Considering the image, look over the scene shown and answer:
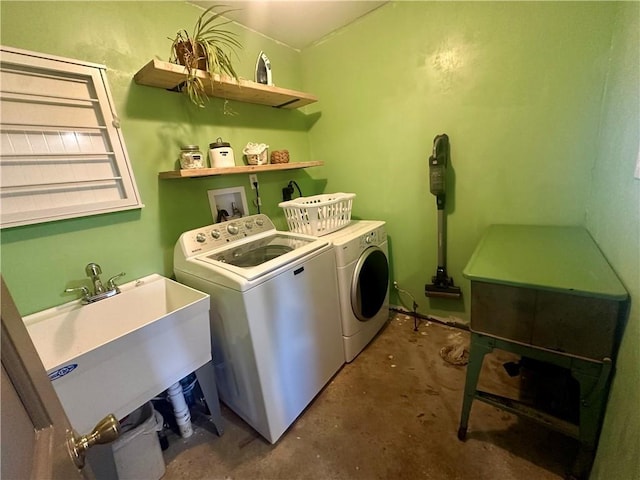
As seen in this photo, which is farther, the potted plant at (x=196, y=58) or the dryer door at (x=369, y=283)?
the dryer door at (x=369, y=283)

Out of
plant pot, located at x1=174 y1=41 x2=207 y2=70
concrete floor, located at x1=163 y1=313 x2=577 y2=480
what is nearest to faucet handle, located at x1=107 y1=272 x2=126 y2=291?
concrete floor, located at x1=163 y1=313 x2=577 y2=480

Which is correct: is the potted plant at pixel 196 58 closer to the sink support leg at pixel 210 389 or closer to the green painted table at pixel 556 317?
the sink support leg at pixel 210 389

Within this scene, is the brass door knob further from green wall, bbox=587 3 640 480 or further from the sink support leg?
green wall, bbox=587 3 640 480

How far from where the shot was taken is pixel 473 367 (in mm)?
1155

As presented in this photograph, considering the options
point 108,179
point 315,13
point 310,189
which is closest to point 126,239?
point 108,179

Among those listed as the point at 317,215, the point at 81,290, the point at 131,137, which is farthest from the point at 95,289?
the point at 317,215

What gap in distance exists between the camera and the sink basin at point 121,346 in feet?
2.94

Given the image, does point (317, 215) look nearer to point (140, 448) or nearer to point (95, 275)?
point (95, 275)

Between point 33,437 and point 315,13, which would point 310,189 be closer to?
point 315,13

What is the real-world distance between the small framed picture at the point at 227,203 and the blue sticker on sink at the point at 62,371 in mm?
1097

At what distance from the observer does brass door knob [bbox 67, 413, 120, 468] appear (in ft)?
1.61

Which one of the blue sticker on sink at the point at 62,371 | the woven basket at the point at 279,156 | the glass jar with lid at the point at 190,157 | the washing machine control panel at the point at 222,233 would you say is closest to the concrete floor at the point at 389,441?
the blue sticker on sink at the point at 62,371

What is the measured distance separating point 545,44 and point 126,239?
2.44 m

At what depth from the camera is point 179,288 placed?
1388mm
